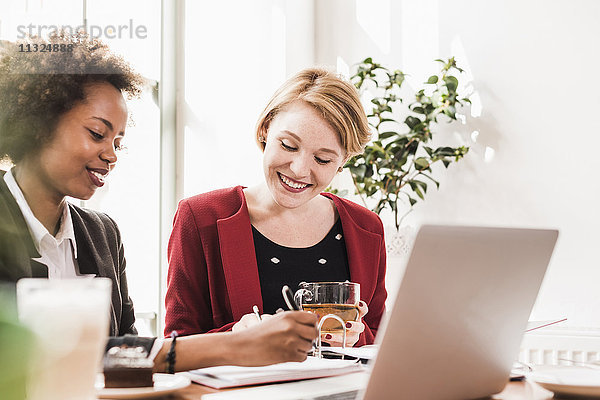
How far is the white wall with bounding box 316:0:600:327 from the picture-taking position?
2982 millimetres

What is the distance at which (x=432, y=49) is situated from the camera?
3.42 m

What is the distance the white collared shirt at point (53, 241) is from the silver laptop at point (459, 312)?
0.84m

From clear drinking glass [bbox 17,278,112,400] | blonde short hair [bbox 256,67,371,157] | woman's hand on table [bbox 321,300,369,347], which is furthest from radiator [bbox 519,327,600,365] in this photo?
clear drinking glass [bbox 17,278,112,400]

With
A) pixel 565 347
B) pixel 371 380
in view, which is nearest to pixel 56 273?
pixel 371 380

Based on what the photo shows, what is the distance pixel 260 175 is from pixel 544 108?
1.43m

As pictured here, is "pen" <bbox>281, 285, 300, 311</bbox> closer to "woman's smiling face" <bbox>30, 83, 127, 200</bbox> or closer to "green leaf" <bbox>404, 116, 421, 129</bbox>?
"woman's smiling face" <bbox>30, 83, 127, 200</bbox>

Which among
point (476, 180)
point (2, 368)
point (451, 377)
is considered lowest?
point (451, 377)

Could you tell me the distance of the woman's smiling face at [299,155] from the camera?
180 cm

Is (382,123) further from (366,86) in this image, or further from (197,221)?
(197,221)

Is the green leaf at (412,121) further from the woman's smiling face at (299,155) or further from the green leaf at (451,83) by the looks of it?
the woman's smiling face at (299,155)

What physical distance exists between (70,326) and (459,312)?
0.45m

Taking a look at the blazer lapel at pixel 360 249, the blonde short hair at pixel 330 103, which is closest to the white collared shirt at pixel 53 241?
the blonde short hair at pixel 330 103

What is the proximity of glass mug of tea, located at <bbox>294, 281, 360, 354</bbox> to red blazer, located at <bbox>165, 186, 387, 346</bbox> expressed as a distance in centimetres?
33

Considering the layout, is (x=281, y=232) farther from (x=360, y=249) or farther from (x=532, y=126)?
(x=532, y=126)
